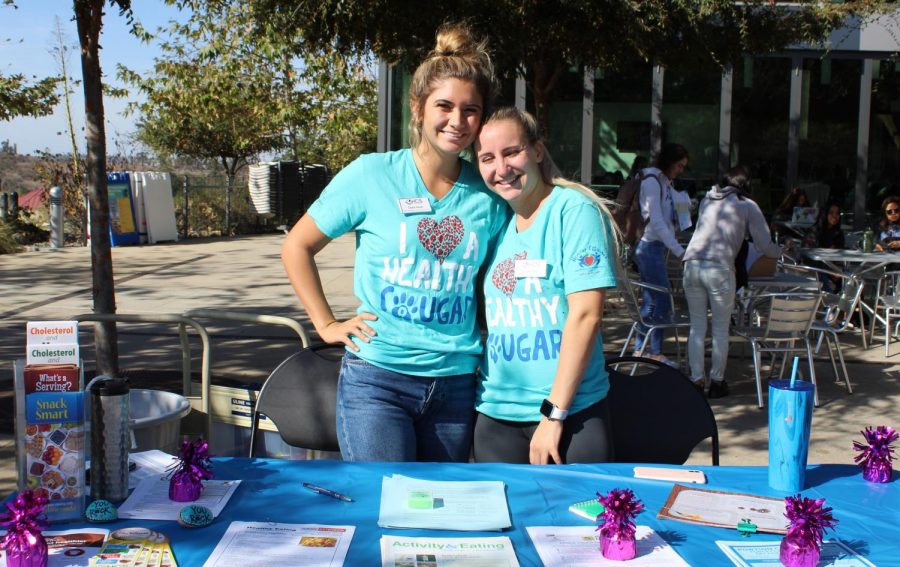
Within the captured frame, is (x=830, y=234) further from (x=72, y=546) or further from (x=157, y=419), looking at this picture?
(x=72, y=546)

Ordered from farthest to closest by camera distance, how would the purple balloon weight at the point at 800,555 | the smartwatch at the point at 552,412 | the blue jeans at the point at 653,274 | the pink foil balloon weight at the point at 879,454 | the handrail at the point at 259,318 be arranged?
the blue jeans at the point at 653,274, the handrail at the point at 259,318, the smartwatch at the point at 552,412, the pink foil balloon weight at the point at 879,454, the purple balloon weight at the point at 800,555

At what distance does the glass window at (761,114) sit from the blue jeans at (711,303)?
28.2 ft

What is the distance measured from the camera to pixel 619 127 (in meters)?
14.7

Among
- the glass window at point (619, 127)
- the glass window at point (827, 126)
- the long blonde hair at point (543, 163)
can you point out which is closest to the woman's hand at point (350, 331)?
the long blonde hair at point (543, 163)

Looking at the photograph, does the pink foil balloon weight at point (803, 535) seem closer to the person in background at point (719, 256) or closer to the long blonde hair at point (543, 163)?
the long blonde hair at point (543, 163)

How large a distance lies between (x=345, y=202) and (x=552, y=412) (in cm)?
82

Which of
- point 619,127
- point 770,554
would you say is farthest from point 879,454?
point 619,127

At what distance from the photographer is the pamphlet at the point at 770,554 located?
189cm

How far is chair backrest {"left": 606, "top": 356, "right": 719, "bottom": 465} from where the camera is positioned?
2947 millimetres

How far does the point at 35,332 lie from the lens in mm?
2018

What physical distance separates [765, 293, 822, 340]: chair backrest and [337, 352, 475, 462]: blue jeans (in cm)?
437

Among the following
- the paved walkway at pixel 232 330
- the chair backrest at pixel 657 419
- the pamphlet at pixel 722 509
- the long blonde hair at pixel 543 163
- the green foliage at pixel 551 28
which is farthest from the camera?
the green foliage at pixel 551 28

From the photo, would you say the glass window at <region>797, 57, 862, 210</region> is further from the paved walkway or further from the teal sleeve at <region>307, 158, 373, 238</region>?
the teal sleeve at <region>307, 158, 373, 238</region>

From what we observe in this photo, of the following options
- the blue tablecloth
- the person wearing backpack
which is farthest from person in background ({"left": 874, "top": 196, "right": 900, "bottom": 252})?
the blue tablecloth
